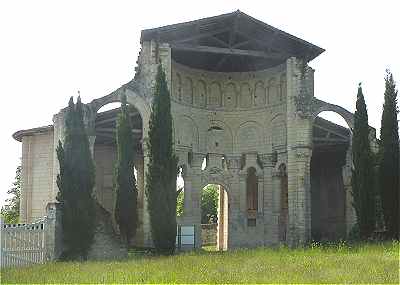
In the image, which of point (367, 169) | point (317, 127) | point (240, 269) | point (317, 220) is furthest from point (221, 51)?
point (240, 269)

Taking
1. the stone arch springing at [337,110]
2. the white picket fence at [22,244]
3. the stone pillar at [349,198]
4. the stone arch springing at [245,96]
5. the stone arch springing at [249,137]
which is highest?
the stone arch springing at [245,96]

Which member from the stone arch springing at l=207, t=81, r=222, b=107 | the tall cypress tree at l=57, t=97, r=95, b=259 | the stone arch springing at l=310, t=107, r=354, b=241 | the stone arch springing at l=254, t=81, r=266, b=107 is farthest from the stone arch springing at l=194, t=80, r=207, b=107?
the tall cypress tree at l=57, t=97, r=95, b=259

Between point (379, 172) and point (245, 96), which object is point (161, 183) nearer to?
point (379, 172)

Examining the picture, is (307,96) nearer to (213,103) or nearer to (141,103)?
(213,103)

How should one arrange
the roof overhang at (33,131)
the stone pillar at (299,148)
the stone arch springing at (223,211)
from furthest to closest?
the stone arch springing at (223,211)
the roof overhang at (33,131)
the stone pillar at (299,148)

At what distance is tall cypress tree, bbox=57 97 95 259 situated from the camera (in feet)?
59.2

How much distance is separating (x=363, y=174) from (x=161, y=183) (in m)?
7.97

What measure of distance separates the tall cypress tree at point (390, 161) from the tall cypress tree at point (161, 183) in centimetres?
817

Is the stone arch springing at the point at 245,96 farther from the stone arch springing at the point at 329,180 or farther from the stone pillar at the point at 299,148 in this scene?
the stone arch springing at the point at 329,180

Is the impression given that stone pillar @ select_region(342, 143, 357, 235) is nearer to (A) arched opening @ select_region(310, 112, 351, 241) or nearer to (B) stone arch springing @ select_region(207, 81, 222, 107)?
(A) arched opening @ select_region(310, 112, 351, 241)

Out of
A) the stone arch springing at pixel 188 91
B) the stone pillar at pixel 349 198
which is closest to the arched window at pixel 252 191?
the stone pillar at pixel 349 198

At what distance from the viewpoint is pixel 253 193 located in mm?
29422

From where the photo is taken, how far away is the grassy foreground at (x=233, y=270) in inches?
477

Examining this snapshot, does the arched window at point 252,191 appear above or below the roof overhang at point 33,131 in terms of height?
below
